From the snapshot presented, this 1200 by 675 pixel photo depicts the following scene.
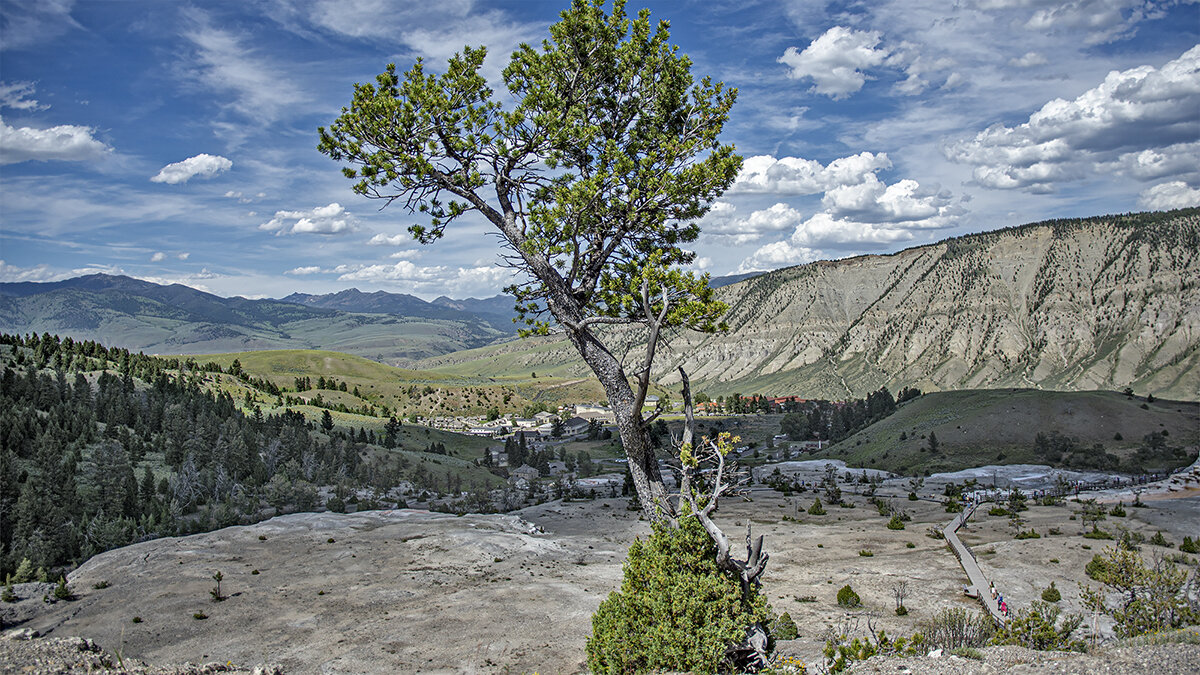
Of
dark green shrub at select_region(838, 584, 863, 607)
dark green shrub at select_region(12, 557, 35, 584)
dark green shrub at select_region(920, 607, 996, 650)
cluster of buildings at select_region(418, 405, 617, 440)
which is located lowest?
cluster of buildings at select_region(418, 405, 617, 440)

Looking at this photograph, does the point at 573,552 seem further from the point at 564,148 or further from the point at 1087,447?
the point at 1087,447

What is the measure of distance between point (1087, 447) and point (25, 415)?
109070 mm

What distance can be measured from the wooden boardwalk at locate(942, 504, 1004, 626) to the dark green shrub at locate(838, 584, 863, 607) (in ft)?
13.7

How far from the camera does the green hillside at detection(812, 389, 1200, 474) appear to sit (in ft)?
243

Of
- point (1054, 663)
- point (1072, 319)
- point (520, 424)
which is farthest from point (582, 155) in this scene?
point (1072, 319)

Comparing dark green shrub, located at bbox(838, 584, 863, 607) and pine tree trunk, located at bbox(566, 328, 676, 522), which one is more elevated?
pine tree trunk, located at bbox(566, 328, 676, 522)

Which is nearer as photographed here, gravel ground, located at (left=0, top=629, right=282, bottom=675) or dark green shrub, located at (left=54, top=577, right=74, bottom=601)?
gravel ground, located at (left=0, top=629, right=282, bottom=675)

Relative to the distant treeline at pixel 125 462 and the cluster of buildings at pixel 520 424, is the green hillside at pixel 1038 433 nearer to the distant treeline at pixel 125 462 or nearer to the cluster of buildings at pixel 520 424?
the cluster of buildings at pixel 520 424

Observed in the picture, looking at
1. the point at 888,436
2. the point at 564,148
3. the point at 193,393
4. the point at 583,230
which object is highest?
the point at 564,148

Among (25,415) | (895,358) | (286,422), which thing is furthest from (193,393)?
(895,358)

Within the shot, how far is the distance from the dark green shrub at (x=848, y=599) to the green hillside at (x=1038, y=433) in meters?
62.6

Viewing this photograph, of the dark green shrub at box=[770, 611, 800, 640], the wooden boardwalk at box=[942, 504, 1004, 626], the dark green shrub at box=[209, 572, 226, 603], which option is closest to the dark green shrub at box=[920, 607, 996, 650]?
the wooden boardwalk at box=[942, 504, 1004, 626]

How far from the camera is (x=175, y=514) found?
45.8m

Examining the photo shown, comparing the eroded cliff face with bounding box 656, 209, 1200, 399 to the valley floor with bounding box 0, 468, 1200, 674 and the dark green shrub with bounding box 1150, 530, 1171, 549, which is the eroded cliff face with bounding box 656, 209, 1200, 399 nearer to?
the valley floor with bounding box 0, 468, 1200, 674
